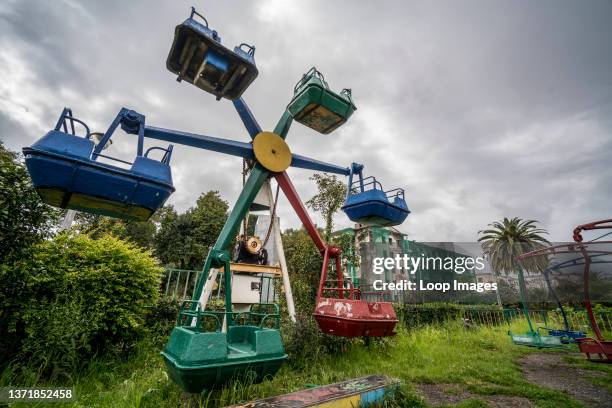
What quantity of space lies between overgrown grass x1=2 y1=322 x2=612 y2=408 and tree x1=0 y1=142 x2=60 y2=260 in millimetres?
1927

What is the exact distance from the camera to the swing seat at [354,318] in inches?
227

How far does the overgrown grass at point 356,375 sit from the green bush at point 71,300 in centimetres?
46

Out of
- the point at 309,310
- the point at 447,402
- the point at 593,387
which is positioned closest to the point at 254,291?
the point at 309,310

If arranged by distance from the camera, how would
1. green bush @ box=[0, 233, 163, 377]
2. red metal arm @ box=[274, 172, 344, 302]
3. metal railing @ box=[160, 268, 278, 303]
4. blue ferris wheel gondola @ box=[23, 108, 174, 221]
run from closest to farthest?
blue ferris wheel gondola @ box=[23, 108, 174, 221] < green bush @ box=[0, 233, 163, 377] < red metal arm @ box=[274, 172, 344, 302] < metal railing @ box=[160, 268, 278, 303]

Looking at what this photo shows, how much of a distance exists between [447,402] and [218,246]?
477cm

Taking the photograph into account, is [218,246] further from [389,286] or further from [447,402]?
[389,286]

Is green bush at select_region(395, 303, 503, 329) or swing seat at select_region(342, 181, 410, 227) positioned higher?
swing seat at select_region(342, 181, 410, 227)

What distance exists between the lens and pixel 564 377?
248 inches

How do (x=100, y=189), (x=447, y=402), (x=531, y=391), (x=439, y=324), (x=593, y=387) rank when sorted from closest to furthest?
(x=100, y=189), (x=447, y=402), (x=531, y=391), (x=593, y=387), (x=439, y=324)

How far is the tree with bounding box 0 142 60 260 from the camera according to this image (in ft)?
13.1

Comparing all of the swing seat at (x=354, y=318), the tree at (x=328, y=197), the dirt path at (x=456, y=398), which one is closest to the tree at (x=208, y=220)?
the tree at (x=328, y=197)

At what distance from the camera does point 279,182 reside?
7660 millimetres

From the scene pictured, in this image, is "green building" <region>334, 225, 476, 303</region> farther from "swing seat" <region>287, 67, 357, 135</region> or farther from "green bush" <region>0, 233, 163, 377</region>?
"green bush" <region>0, 233, 163, 377</region>

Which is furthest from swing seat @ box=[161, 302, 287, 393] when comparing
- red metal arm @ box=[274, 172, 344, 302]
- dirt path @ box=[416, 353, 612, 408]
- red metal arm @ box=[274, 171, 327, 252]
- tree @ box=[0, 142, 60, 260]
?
red metal arm @ box=[274, 171, 327, 252]
